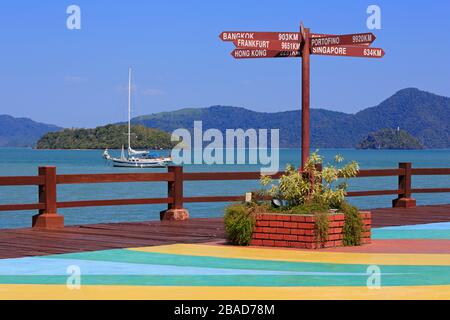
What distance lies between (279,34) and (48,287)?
21.4 ft

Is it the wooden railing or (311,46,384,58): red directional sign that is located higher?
(311,46,384,58): red directional sign

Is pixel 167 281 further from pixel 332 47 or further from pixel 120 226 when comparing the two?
pixel 120 226

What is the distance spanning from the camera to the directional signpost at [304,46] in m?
14.7

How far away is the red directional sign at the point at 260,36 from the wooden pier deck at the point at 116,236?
11.1ft

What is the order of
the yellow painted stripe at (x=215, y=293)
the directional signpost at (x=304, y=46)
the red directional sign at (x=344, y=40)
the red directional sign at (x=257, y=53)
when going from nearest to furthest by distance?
the yellow painted stripe at (x=215, y=293)
the red directional sign at (x=344, y=40)
the directional signpost at (x=304, y=46)
the red directional sign at (x=257, y=53)

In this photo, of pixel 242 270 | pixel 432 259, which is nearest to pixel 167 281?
pixel 242 270

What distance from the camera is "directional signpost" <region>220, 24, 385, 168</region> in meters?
14.7

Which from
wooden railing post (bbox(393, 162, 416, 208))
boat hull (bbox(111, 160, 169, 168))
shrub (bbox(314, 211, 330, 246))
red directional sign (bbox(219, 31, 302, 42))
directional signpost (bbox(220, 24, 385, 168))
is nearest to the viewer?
shrub (bbox(314, 211, 330, 246))

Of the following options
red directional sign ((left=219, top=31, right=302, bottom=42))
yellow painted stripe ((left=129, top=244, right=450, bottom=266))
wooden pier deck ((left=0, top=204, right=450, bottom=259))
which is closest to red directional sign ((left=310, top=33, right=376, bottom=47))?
red directional sign ((left=219, top=31, right=302, bottom=42))

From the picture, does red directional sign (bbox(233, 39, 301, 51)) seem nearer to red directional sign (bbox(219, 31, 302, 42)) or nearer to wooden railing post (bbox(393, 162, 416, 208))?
red directional sign (bbox(219, 31, 302, 42))

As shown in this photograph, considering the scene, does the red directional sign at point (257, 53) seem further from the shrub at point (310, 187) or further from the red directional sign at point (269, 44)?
the shrub at point (310, 187)

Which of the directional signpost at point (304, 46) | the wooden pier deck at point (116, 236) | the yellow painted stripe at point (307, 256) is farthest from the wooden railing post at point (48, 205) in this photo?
the directional signpost at point (304, 46)

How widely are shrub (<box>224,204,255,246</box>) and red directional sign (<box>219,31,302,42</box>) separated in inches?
108

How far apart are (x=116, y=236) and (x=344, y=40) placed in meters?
5.23
